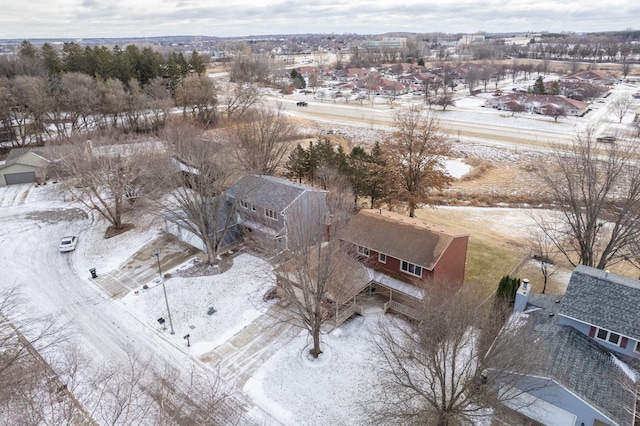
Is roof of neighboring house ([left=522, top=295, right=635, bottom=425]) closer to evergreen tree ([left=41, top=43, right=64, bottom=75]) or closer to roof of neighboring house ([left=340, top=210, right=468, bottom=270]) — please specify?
roof of neighboring house ([left=340, top=210, right=468, bottom=270])

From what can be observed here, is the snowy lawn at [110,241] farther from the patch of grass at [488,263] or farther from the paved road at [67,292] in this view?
the patch of grass at [488,263]

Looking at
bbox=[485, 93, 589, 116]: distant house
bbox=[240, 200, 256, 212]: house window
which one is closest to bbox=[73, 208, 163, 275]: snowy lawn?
bbox=[240, 200, 256, 212]: house window

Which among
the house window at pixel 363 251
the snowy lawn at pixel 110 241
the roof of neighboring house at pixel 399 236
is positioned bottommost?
the snowy lawn at pixel 110 241

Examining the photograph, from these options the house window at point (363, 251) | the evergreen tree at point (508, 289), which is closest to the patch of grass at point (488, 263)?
the evergreen tree at point (508, 289)

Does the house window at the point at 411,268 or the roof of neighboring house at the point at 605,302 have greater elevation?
the roof of neighboring house at the point at 605,302

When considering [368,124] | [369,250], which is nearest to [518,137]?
[368,124]

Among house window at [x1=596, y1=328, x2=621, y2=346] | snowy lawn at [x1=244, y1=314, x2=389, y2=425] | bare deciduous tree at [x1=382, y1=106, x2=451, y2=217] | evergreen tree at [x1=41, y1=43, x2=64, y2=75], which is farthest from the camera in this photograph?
evergreen tree at [x1=41, y1=43, x2=64, y2=75]
